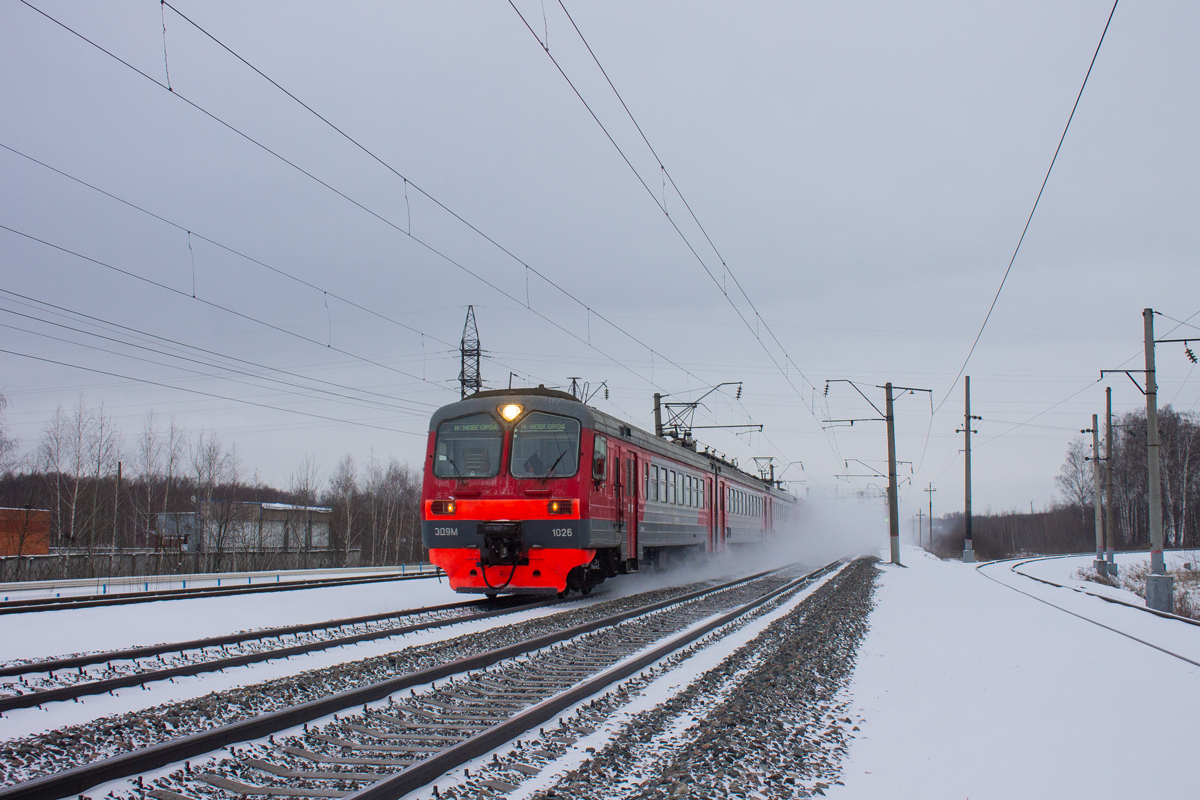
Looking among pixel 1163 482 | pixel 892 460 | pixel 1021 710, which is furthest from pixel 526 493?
pixel 1163 482

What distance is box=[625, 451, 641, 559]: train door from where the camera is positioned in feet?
52.1

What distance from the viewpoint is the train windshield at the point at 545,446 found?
1384cm

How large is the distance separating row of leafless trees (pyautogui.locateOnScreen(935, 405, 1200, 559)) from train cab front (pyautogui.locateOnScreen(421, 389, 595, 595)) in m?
46.5

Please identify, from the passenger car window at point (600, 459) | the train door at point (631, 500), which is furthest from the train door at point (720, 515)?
the passenger car window at point (600, 459)

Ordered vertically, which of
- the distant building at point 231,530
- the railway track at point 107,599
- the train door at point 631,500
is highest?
the train door at point 631,500

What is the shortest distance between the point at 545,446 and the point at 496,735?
8939 millimetres

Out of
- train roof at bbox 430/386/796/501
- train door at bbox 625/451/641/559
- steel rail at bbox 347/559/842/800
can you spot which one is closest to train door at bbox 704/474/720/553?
train door at bbox 625/451/641/559

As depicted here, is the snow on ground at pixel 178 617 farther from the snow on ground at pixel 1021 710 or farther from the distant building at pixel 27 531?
the distant building at pixel 27 531

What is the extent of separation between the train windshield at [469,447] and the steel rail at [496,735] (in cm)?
587

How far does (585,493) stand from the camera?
1362 centimetres

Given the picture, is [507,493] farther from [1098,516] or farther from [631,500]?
[1098,516]

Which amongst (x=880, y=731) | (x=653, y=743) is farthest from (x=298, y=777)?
(x=880, y=731)

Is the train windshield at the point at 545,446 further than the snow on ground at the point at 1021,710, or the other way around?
the train windshield at the point at 545,446

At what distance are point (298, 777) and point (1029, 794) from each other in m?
3.89
